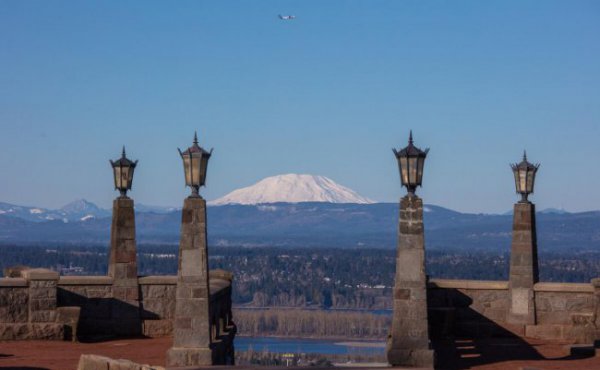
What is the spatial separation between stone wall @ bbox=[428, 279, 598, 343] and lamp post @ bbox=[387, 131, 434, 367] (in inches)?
231

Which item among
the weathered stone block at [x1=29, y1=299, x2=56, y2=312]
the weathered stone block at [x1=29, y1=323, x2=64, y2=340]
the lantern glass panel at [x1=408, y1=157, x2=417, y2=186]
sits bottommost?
the weathered stone block at [x1=29, y1=323, x2=64, y2=340]

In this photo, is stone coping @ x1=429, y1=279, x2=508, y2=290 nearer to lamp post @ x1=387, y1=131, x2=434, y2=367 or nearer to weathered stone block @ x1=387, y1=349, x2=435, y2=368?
lamp post @ x1=387, y1=131, x2=434, y2=367

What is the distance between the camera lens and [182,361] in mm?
21250

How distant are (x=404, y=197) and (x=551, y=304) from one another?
281 inches

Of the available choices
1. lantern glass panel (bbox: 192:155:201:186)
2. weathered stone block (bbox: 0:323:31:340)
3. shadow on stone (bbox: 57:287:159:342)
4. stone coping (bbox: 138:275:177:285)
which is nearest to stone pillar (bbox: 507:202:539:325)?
stone coping (bbox: 138:275:177:285)

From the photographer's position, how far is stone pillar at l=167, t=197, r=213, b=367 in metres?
21.4

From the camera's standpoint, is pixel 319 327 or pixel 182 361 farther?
pixel 319 327

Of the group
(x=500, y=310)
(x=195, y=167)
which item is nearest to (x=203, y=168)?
(x=195, y=167)

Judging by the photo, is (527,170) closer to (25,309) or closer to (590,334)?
(590,334)

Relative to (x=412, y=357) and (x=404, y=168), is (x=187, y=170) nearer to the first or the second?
(x=404, y=168)

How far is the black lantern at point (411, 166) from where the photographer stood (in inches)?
847

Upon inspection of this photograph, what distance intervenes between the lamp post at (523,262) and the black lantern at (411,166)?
6246 millimetres

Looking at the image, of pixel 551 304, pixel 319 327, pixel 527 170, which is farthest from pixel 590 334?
pixel 319 327

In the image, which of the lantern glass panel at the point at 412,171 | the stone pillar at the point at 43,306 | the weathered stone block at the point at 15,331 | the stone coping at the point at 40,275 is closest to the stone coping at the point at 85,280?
the stone coping at the point at 40,275
